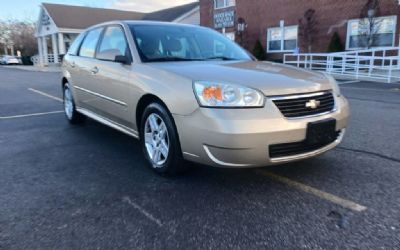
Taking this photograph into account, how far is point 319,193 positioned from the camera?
3.07 metres

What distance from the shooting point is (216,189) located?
3.20 meters

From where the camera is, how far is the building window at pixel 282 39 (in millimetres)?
20609

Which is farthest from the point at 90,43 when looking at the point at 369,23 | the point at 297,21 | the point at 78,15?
the point at 78,15

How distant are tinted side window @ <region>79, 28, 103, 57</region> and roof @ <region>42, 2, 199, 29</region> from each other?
2647 centimetres

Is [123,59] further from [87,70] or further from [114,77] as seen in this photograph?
[87,70]

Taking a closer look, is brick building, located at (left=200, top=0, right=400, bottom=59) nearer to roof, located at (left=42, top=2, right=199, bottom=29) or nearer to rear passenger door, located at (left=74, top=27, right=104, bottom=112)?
roof, located at (left=42, top=2, right=199, bottom=29)

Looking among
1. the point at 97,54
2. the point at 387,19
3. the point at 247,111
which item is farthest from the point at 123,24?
the point at 387,19

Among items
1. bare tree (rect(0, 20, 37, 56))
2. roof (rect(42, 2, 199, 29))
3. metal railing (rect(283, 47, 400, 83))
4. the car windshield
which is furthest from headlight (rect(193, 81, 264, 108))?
bare tree (rect(0, 20, 37, 56))

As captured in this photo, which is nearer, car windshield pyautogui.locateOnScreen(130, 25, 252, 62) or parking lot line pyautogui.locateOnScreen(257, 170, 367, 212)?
parking lot line pyautogui.locateOnScreen(257, 170, 367, 212)

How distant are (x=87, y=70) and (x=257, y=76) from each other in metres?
2.73

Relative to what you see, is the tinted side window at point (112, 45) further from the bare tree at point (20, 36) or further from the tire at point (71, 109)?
the bare tree at point (20, 36)

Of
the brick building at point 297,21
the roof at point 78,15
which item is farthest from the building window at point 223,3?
the roof at point 78,15

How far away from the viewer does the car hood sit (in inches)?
119

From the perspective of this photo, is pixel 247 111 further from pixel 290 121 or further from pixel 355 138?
pixel 355 138
